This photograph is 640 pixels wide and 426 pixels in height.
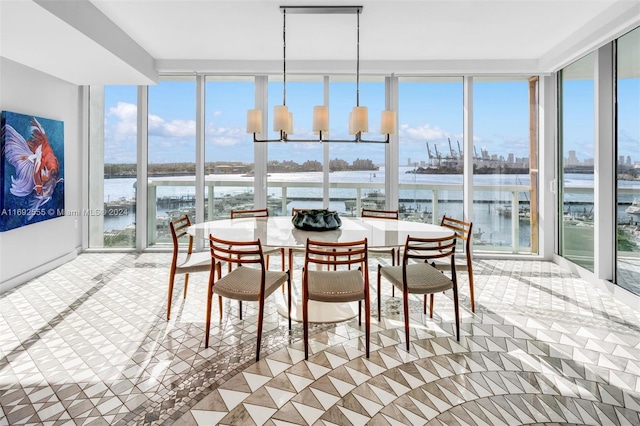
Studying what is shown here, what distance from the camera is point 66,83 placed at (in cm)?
446

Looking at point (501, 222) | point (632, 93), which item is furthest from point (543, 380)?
point (501, 222)

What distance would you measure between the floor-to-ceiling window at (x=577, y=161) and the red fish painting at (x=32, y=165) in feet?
20.1

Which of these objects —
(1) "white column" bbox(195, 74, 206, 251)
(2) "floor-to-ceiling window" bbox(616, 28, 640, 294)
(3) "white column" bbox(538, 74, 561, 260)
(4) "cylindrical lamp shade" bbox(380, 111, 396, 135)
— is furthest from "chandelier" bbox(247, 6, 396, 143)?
(3) "white column" bbox(538, 74, 561, 260)

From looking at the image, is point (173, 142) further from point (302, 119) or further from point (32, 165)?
point (302, 119)

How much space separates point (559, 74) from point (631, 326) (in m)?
3.23

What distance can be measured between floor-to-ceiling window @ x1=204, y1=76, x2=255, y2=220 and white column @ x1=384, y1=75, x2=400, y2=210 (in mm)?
1922

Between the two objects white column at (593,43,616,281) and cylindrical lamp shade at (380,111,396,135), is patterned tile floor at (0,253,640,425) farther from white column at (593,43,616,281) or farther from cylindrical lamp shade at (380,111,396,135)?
cylindrical lamp shade at (380,111,396,135)

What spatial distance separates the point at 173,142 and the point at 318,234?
3194 mm

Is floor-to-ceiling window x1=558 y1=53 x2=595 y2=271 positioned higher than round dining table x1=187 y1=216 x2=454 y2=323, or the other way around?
floor-to-ceiling window x1=558 y1=53 x2=595 y2=271

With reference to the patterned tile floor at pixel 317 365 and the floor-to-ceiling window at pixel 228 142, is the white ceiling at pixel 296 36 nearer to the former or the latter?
the floor-to-ceiling window at pixel 228 142

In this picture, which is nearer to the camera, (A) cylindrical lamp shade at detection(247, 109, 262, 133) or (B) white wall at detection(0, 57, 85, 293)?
(A) cylindrical lamp shade at detection(247, 109, 262, 133)

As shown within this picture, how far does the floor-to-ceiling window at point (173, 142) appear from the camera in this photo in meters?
4.92

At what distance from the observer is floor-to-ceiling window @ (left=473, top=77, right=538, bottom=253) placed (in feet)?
15.6

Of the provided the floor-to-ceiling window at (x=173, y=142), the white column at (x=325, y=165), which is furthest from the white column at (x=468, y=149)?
the floor-to-ceiling window at (x=173, y=142)
